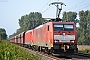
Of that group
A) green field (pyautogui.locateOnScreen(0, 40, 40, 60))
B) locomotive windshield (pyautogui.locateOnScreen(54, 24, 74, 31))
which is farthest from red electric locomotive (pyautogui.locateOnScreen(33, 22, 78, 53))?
green field (pyautogui.locateOnScreen(0, 40, 40, 60))

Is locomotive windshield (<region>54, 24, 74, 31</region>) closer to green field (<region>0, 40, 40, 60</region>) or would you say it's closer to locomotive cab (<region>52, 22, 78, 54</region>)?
locomotive cab (<region>52, 22, 78, 54</region>)

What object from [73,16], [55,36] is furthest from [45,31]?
[73,16]

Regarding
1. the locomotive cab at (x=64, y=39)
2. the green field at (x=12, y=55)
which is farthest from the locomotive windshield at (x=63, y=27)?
the green field at (x=12, y=55)

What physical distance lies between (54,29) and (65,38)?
118cm

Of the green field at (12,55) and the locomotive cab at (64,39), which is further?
the locomotive cab at (64,39)

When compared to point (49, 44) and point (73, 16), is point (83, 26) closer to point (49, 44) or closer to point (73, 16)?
point (73, 16)

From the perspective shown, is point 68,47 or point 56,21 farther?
point 56,21

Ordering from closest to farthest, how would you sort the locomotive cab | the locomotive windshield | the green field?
the green field < the locomotive cab < the locomotive windshield

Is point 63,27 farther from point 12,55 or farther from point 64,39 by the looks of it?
point 12,55

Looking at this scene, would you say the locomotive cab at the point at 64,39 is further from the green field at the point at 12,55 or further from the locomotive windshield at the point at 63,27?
the green field at the point at 12,55

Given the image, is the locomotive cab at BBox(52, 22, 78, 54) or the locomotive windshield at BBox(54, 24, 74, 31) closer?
the locomotive cab at BBox(52, 22, 78, 54)

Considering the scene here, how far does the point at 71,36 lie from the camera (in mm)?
21375

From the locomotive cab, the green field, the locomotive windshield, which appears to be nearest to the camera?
the green field

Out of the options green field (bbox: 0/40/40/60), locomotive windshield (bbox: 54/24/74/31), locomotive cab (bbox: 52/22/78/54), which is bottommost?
green field (bbox: 0/40/40/60)
